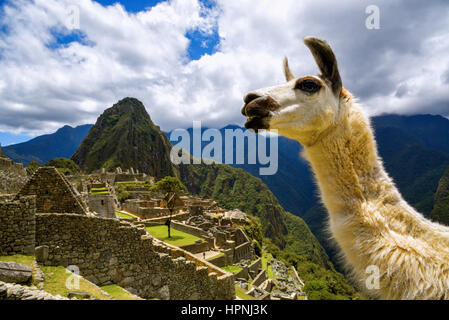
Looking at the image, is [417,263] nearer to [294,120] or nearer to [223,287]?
[294,120]

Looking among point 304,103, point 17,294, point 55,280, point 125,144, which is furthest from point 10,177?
point 125,144

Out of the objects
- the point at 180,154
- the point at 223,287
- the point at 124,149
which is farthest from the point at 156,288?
the point at 180,154

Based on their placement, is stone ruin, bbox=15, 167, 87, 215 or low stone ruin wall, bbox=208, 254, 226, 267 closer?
stone ruin, bbox=15, 167, 87, 215

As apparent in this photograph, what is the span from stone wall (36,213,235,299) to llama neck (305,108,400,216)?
6054mm

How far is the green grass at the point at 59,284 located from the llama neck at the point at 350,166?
4914 millimetres

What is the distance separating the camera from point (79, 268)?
5.59 metres

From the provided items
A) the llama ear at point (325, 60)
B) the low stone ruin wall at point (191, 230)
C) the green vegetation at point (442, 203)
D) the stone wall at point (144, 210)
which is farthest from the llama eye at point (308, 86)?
the green vegetation at point (442, 203)

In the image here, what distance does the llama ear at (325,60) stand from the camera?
205cm

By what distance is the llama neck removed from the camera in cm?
202

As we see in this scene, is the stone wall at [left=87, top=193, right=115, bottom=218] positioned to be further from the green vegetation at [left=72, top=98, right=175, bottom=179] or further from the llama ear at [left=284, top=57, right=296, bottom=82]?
the green vegetation at [left=72, top=98, right=175, bottom=179]

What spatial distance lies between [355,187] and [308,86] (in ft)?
3.52

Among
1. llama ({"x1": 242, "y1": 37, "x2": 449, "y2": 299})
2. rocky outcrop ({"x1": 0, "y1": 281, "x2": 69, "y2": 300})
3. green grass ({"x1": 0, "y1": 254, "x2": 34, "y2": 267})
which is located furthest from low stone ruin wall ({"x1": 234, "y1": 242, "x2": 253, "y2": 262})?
llama ({"x1": 242, "y1": 37, "x2": 449, "y2": 299})
